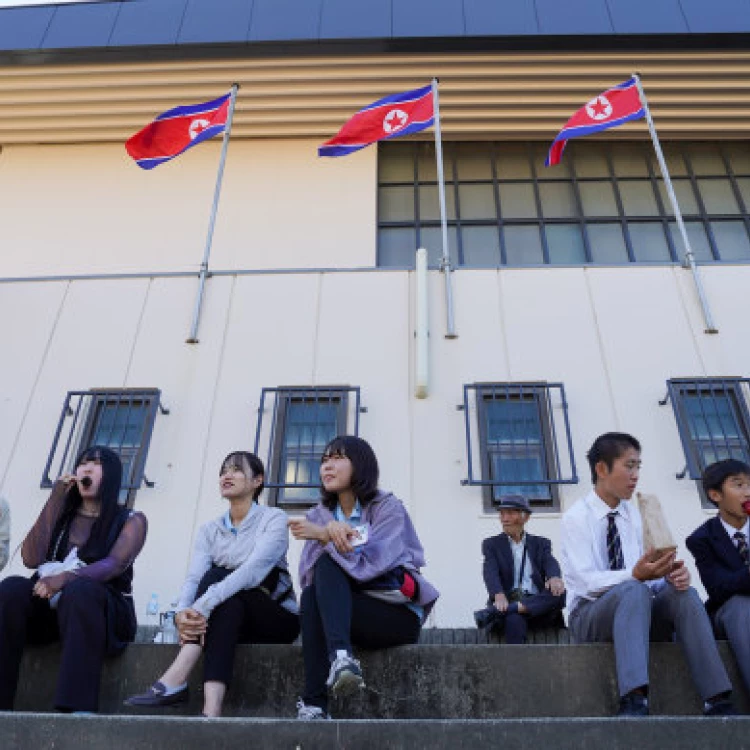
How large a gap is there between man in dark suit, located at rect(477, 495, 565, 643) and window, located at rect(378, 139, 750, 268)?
362 centimetres

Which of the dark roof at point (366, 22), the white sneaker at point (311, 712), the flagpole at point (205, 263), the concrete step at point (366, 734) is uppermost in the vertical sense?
the dark roof at point (366, 22)

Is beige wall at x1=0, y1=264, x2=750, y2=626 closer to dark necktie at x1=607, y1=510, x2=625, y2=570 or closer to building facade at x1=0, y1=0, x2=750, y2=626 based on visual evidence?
building facade at x1=0, y1=0, x2=750, y2=626

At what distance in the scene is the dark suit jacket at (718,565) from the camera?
3039 mm

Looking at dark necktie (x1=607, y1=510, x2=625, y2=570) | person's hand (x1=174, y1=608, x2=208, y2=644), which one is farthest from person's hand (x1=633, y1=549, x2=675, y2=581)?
person's hand (x1=174, y1=608, x2=208, y2=644)

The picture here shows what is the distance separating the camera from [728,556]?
10.4 ft

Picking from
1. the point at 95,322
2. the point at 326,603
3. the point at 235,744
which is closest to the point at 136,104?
the point at 95,322

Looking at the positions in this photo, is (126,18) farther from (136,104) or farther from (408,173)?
(408,173)

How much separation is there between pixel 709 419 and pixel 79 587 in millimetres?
5187

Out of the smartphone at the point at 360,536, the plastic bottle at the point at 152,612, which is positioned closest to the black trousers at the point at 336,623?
the smartphone at the point at 360,536

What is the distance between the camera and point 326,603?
2850mm

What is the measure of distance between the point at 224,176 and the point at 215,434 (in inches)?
141

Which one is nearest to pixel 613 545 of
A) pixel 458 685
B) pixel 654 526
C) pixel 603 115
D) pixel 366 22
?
pixel 654 526

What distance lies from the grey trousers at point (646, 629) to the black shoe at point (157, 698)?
1617 mm

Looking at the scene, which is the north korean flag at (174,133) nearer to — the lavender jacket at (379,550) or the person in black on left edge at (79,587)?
the person in black on left edge at (79,587)
